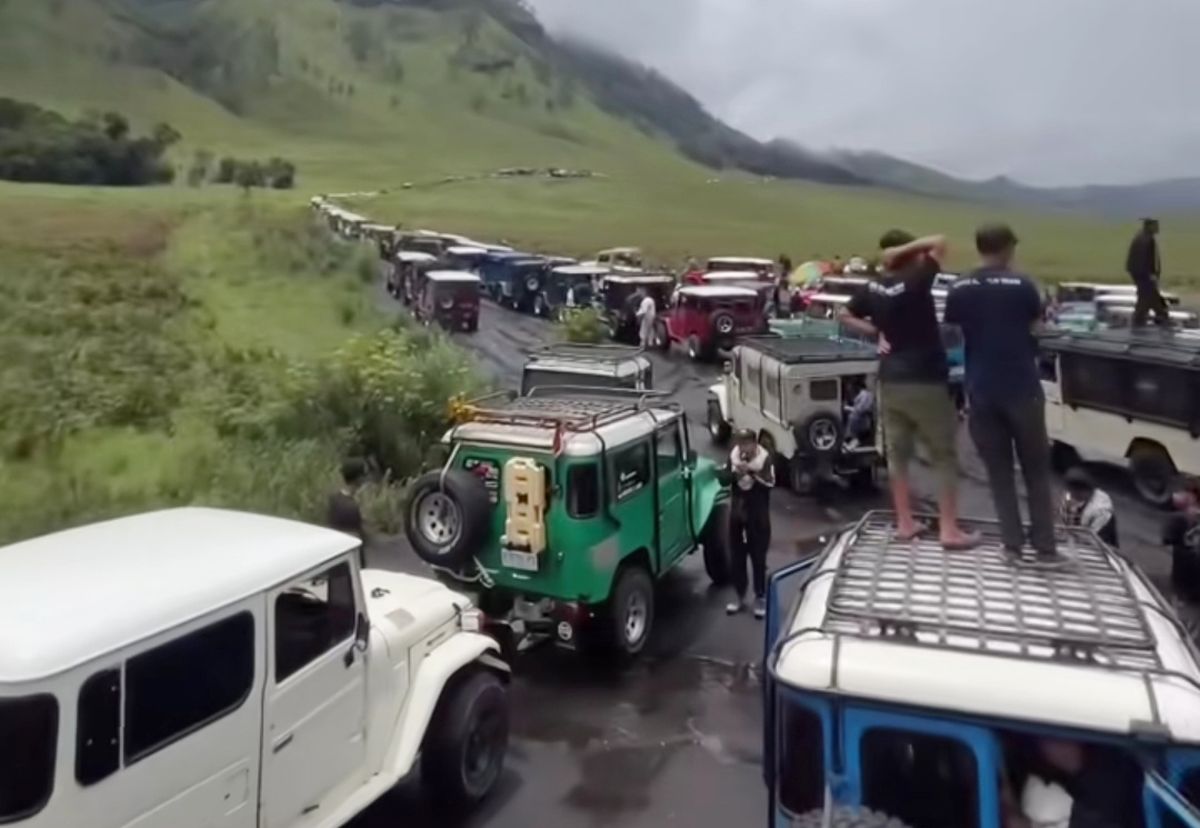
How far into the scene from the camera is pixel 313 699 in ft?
21.3

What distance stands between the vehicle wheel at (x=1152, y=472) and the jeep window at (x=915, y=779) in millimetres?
13408

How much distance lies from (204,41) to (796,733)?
533 ft

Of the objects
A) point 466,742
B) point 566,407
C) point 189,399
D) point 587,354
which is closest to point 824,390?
point 587,354

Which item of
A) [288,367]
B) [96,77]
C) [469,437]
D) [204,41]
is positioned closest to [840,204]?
[96,77]

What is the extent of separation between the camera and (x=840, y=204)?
122 m

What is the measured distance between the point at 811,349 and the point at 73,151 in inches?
2627

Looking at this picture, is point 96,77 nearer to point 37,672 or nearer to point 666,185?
point 666,185

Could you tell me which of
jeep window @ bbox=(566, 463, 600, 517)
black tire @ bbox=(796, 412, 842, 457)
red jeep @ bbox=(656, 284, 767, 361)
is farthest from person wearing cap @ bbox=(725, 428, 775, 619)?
red jeep @ bbox=(656, 284, 767, 361)

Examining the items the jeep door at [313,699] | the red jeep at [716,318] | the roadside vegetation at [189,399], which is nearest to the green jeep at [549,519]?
the jeep door at [313,699]

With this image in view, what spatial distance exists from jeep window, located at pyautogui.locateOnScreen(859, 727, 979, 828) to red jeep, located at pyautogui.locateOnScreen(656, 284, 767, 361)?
24.9 metres

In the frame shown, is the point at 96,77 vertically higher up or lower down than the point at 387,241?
higher up

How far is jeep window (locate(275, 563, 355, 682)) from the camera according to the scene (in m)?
6.28

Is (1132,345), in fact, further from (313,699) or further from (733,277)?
(733,277)

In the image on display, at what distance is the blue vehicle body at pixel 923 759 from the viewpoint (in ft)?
13.0
